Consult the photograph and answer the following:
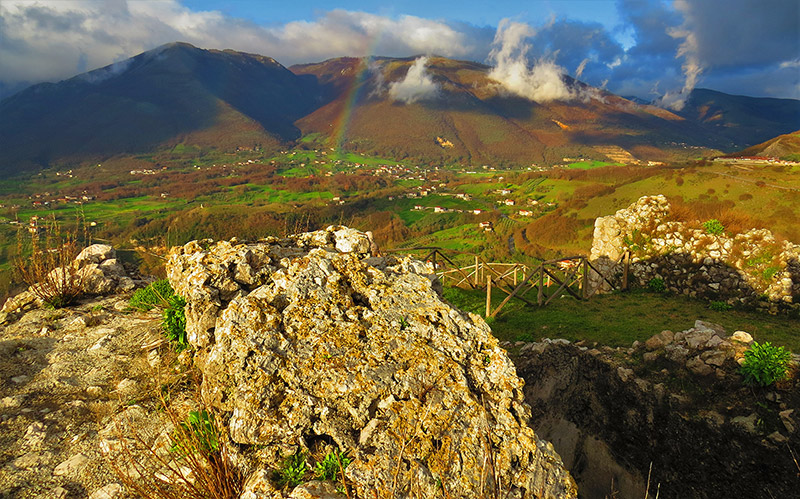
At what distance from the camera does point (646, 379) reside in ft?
23.1

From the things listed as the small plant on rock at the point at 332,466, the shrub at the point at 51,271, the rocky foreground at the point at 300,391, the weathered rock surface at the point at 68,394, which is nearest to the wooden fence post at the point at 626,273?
the rocky foreground at the point at 300,391

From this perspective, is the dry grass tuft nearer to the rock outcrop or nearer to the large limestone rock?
the large limestone rock

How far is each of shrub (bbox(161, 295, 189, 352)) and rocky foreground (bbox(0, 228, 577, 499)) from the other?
24 cm

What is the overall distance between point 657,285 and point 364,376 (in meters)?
13.7

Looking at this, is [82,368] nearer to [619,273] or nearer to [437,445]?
[437,445]

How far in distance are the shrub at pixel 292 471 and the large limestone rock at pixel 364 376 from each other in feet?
0.28

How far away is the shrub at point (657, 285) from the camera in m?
13.1

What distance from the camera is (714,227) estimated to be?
1305cm

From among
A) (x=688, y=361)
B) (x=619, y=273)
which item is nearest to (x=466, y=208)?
(x=619, y=273)

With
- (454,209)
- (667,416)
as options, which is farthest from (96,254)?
(454,209)

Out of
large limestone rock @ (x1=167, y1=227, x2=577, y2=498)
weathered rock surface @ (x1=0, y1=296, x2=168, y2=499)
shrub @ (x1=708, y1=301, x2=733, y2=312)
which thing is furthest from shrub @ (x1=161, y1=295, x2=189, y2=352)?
shrub @ (x1=708, y1=301, x2=733, y2=312)

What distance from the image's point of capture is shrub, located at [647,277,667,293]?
1312 centimetres

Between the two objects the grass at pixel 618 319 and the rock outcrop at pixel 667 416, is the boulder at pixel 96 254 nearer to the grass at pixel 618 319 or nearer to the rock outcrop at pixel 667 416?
the grass at pixel 618 319

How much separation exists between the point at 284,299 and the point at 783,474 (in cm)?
790
